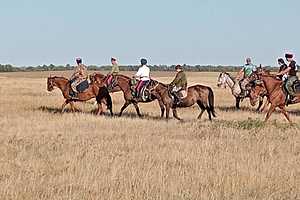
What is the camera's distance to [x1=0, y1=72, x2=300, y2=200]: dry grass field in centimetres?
821

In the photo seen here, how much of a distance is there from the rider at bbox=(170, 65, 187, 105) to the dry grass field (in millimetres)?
2093

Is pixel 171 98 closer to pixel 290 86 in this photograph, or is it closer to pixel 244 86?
pixel 290 86

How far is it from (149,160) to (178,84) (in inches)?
358

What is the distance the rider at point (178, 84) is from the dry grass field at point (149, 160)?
82.4 inches

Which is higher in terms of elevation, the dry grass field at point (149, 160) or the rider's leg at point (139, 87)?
the rider's leg at point (139, 87)

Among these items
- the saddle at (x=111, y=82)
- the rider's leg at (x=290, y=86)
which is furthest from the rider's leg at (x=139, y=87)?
the rider's leg at (x=290, y=86)

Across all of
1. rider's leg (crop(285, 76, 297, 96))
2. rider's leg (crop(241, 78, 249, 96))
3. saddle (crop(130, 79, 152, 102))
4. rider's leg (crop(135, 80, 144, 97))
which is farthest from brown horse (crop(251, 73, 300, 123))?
rider's leg (crop(241, 78, 249, 96))

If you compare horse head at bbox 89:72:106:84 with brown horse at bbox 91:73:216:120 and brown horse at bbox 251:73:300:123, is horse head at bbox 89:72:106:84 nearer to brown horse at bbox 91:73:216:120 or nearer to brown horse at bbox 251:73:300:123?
brown horse at bbox 91:73:216:120

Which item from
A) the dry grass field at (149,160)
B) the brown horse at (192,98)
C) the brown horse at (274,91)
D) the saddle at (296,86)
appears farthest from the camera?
the brown horse at (192,98)

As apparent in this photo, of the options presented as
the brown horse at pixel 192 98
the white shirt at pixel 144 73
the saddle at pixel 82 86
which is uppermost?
the white shirt at pixel 144 73

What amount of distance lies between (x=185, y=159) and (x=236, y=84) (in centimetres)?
1463

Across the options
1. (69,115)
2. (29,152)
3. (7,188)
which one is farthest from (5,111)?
(7,188)

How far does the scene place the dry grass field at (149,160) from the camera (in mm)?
8211

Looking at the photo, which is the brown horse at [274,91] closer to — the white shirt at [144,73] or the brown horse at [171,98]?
the brown horse at [171,98]
